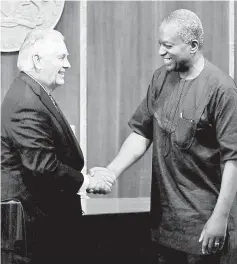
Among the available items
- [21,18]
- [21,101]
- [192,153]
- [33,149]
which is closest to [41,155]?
[33,149]

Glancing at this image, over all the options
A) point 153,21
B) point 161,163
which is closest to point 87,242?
point 161,163

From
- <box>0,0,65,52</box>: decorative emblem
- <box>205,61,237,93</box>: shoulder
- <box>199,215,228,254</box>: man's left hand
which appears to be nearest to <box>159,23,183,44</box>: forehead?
<box>205,61,237,93</box>: shoulder

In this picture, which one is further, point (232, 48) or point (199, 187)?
point (232, 48)

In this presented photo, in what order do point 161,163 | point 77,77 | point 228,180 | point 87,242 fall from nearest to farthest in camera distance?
point 228,180 → point 161,163 → point 87,242 → point 77,77

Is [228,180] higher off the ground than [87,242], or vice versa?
[228,180]

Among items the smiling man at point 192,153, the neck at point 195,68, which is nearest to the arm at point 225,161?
the smiling man at point 192,153

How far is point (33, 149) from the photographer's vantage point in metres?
1.71

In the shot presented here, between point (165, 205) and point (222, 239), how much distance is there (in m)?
0.22

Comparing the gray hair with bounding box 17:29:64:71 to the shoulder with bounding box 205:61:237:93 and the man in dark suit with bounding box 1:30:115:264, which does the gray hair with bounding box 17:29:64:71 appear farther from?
the shoulder with bounding box 205:61:237:93

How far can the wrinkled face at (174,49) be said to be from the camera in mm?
1758

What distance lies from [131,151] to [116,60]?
4.88 feet

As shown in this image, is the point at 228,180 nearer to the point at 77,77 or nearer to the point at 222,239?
the point at 222,239

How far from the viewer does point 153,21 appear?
11.1 feet

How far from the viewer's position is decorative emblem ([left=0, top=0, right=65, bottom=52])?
3.13 metres
